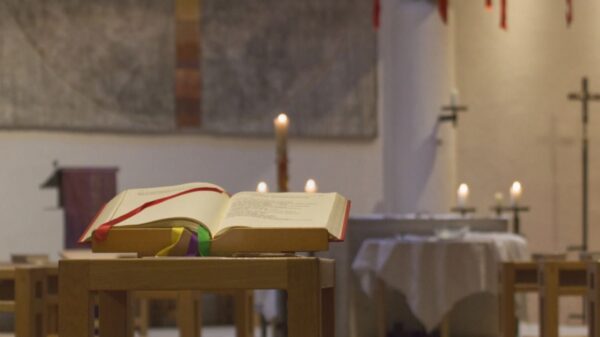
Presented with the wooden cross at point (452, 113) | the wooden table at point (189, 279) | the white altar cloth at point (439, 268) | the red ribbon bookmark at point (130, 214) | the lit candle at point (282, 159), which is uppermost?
the wooden cross at point (452, 113)

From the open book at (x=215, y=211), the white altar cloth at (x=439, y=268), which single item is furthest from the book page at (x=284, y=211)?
the white altar cloth at (x=439, y=268)

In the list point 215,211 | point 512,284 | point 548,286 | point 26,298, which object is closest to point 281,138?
point 512,284

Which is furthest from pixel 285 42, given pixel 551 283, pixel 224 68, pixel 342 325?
pixel 551 283

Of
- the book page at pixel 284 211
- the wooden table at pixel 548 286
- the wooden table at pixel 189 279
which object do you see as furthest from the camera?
the wooden table at pixel 548 286

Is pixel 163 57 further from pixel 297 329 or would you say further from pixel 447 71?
pixel 297 329

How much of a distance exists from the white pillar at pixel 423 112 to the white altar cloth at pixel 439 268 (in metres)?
2.73

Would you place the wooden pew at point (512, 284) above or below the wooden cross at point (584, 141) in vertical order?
below

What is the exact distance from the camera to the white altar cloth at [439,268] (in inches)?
257

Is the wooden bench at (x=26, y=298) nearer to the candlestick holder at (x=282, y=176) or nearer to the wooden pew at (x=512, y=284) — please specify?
the candlestick holder at (x=282, y=176)

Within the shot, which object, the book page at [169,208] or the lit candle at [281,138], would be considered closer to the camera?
the book page at [169,208]

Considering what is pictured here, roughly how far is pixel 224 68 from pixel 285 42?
61 centimetres

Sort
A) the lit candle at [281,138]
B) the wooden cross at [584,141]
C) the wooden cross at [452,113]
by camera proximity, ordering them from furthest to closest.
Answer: the wooden cross at [584,141]
the wooden cross at [452,113]
the lit candle at [281,138]

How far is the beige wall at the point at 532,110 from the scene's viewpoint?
9.91 m

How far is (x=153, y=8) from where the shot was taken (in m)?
9.49
